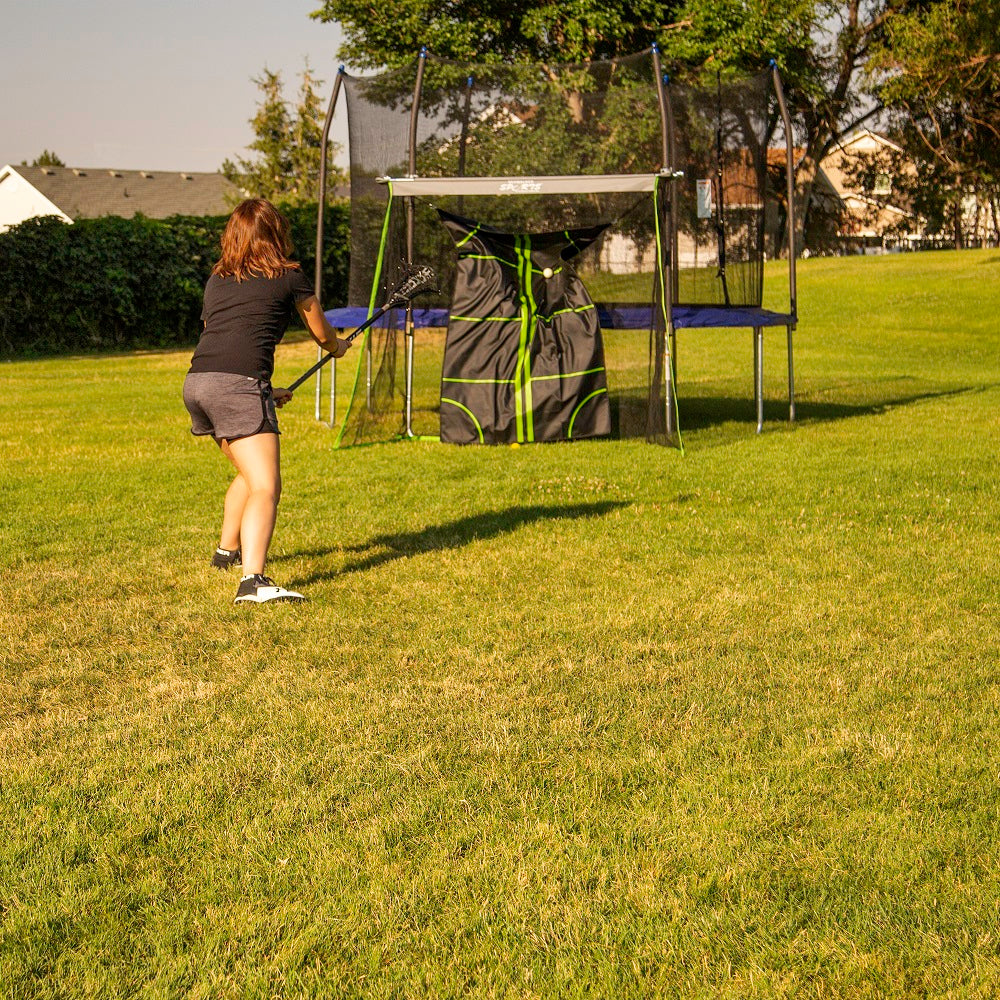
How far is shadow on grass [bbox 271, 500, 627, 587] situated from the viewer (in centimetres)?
628

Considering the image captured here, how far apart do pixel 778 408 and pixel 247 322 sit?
8.14 m

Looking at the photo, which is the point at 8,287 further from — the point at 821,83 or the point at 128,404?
the point at 821,83

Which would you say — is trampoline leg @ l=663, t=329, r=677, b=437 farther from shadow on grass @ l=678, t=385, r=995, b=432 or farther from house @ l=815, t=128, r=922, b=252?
house @ l=815, t=128, r=922, b=252

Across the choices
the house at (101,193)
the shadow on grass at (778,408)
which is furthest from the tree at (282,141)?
the shadow on grass at (778,408)

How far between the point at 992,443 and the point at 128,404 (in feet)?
28.7

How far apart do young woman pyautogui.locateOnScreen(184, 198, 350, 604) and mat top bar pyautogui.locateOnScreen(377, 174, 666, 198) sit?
447 centimetres

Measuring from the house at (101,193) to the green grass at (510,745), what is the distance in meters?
42.7

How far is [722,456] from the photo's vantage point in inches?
379

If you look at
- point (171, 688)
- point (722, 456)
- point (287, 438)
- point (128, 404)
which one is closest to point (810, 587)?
point (171, 688)

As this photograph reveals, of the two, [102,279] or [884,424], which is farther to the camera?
[102,279]

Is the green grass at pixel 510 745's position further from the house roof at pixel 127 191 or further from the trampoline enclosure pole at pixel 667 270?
the house roof at pixel 127 191

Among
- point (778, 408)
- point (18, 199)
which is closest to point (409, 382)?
point (778, 408)

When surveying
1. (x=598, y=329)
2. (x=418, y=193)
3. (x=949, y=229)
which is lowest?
(x=598, y=329)

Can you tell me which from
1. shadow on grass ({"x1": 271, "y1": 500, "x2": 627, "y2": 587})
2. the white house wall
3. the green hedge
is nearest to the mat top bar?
shadow on grass ({"x1": 271, "y1": 500, "x2": 627, "y2": 587})
